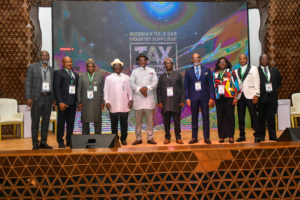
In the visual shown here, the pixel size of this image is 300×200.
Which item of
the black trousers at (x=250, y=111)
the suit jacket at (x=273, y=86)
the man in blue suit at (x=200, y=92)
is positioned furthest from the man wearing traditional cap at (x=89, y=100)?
the suit jacket at (x=273, y=86)

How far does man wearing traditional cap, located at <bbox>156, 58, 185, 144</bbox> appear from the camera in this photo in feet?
14.1

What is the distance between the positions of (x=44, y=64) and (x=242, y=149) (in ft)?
11.9

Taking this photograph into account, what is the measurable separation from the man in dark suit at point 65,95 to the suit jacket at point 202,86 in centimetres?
185

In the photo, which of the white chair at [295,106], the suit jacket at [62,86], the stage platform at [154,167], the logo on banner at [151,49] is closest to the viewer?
the stage platform at [154,167]

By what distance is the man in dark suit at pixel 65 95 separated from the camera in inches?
164

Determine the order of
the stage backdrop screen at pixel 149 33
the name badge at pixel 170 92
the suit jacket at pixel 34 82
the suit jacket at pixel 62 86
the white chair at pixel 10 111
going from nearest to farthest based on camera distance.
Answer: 1. the suit jacket at pixel 34 82
2. the suit jacket at pixel 62 86
3. the name badge at pixel 170 92
4. the white chair at pixel 10 111
5. the stage backdrop screen at pixel 149 33

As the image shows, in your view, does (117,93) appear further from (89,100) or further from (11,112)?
(11,112)

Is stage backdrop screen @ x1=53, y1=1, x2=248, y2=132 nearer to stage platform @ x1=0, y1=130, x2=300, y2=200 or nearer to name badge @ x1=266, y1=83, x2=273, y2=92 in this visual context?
name badge @ x1=266, y1=83, x2=273, y2=92

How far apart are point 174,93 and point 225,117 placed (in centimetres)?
94

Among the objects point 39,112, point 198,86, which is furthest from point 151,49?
point 39,112

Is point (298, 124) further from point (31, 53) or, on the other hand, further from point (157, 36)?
point (31, 53)

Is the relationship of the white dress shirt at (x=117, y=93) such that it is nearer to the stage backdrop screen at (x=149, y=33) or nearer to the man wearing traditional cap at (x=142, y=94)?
the man wearing traditional cap at (x=142, y=94)

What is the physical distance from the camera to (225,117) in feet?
14.4

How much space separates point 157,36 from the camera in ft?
20.2
